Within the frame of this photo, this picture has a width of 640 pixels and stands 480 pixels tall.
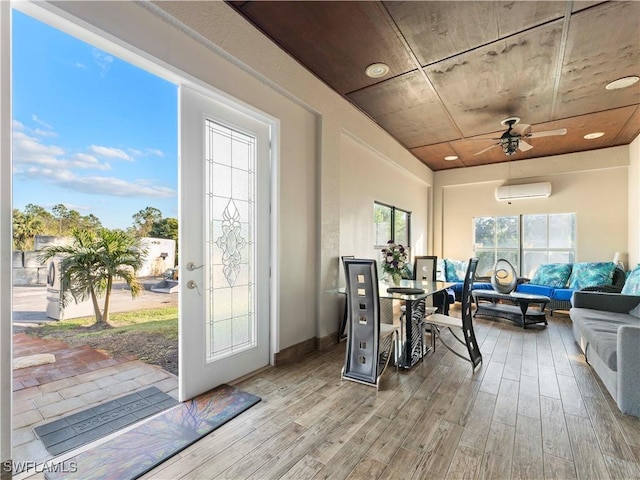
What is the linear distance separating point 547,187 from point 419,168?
2424mm

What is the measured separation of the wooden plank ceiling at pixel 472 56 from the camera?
2.36 meters

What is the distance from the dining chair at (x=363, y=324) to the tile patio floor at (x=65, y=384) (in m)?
1.53

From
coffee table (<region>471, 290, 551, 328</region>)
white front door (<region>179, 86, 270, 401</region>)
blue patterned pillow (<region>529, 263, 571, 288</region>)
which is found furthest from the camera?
blue patterned pillow (<region>529, 263, 571, 288</region>)

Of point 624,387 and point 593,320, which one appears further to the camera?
point 593,320

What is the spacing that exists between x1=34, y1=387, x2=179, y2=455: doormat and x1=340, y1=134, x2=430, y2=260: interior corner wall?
2505mm

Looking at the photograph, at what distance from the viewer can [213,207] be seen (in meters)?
2.47

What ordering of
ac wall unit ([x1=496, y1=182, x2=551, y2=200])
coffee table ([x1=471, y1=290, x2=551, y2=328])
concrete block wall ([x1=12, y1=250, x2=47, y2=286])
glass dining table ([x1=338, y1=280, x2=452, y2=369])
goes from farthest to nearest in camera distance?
ac wall unit ([x1=496, y1=182, x2=551, y2=200]), coffee table ([x1=471, y1=290, x2=551, y2=328]), concrete block wall ([x1=12, y1=250, x2=47, y2=286]), glass dining table ([x1=338, y1=280, x2=452, y2=369])

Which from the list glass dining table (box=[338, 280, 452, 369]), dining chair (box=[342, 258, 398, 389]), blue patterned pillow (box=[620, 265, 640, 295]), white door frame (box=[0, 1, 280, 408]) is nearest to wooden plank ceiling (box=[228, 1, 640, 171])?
white door frame (box=[0, 1, 280, 408])

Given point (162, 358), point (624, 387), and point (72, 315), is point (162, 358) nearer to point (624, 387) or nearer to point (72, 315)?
point (72, 315)

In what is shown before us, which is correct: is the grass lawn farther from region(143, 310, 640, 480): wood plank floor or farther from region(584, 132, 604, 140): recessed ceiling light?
region(584, 132, 604, 140): recessed ceiling light

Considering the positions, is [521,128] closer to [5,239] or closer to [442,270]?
[442,270]

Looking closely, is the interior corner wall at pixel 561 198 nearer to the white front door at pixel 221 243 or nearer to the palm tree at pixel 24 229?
the white front door at pixel 221 243

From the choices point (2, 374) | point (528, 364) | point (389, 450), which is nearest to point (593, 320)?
point (528, 364)

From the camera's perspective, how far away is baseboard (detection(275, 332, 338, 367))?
3018 mm
